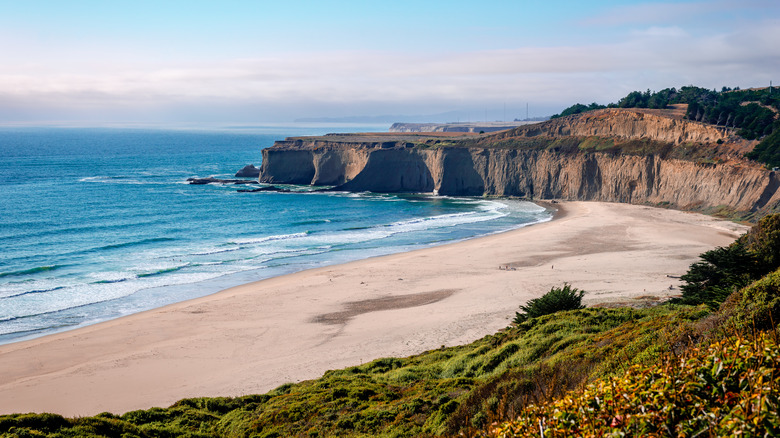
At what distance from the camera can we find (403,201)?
256ft

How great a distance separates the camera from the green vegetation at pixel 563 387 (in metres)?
5.91

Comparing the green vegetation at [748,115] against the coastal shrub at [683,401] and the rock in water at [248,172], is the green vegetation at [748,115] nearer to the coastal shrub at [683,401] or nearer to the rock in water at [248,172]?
the coastal shrub at [683,401]

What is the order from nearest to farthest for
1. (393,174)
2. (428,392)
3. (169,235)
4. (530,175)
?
(428,392) → (169,235) → (530,175) → (393,174)

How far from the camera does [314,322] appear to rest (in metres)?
28.4

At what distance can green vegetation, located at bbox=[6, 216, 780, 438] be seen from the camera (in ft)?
19.4

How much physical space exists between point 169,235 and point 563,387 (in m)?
49.2

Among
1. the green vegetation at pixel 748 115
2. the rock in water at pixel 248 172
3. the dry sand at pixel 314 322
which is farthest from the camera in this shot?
the rock in water at pixel 248 172

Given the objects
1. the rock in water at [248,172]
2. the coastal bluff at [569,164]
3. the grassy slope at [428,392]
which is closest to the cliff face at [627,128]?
the coastal bluff at [569,164]

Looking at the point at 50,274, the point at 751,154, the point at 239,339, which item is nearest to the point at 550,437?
the point at 239,339

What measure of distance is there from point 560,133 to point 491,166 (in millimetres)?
11210

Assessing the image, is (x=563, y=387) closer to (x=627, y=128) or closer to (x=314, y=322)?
(x=314, y=322)

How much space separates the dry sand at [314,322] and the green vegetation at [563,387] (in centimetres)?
456

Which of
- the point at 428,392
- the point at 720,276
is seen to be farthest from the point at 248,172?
the point at 428,392

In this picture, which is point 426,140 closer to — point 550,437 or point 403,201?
point 403,201
